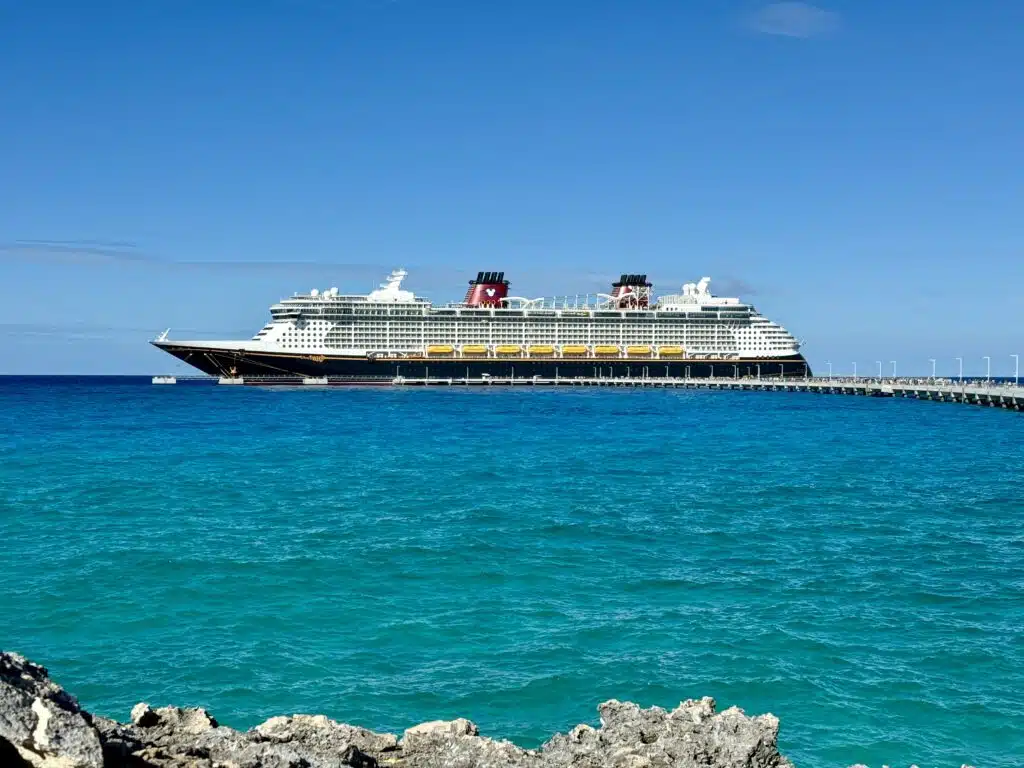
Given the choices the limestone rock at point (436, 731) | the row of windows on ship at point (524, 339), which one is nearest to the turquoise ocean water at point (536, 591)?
the limestone rock at point (436, 731)

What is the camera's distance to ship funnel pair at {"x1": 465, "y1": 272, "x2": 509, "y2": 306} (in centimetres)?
12700

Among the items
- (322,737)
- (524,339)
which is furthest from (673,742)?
(524,339)

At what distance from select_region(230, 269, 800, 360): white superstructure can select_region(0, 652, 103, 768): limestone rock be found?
367 feet

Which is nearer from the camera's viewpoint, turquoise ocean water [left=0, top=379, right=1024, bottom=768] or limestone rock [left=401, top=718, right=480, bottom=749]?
limestone rock [left=401, top=718, right=480, bottom=749]

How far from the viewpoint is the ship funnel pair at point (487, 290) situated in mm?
127000

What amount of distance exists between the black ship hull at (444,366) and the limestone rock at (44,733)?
111451mm

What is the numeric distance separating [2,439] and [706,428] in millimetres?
37559

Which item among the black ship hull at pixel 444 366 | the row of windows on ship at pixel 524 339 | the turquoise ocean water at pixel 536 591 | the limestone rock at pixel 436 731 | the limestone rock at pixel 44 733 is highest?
the row of windows on ship at pixel 524 339

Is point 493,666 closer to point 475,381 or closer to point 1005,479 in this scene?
point 1005,479

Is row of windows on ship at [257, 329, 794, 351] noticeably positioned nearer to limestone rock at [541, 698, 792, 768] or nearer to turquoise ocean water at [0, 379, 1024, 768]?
turquoise ocean water at [0, 379, 1024, 768]

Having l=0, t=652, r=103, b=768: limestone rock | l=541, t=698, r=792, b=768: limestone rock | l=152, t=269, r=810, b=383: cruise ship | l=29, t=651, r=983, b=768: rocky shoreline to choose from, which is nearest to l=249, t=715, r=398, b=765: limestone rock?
l=29, t=651, r=983, b=768: rocky shoreline

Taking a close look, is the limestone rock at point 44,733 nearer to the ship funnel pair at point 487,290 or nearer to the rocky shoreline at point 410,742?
the rocky shoreline at point 410,742

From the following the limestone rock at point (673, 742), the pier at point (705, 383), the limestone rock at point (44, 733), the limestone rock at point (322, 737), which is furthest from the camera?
the pier at point (705, 383)

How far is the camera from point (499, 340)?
124m
